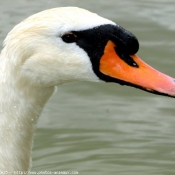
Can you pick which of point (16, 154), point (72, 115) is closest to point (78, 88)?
point (72, 115)

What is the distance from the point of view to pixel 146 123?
25.9 ft

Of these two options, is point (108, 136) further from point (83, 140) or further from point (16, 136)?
point (16, 136)

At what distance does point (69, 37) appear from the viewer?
4672 mm

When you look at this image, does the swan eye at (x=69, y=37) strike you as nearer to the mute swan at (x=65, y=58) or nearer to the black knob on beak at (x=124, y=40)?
the mute swan at (x=65, y=58)

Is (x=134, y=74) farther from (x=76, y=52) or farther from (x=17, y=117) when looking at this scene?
(x=17, y=117)

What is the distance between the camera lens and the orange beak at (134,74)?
465 cm

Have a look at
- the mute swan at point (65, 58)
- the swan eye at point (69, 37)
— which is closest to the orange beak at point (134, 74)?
the mute swan at point (65, 58)

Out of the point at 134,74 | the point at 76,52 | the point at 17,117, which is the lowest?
the point at 17,117

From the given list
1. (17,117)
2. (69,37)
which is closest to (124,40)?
(69,37)

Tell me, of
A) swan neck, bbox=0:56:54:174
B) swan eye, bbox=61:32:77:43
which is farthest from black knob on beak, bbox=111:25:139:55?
swan neck, bbox=0:56:54:174

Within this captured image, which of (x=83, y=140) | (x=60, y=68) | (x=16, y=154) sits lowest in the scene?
(x=83, y=140)

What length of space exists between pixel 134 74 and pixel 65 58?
49 centimetres

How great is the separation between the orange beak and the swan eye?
0.24 meters

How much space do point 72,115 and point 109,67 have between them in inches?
128
